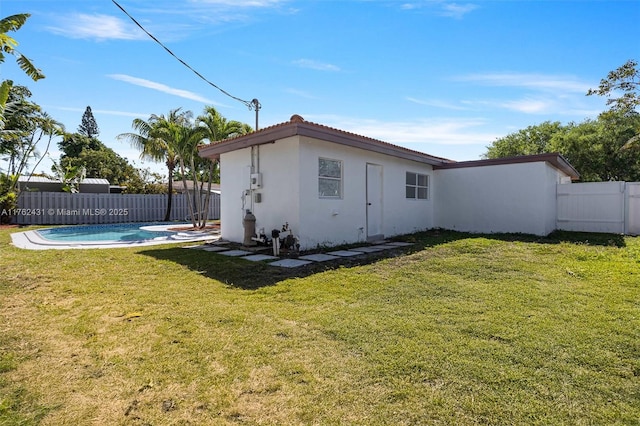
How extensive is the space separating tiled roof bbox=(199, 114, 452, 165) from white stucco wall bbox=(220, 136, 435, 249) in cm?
32

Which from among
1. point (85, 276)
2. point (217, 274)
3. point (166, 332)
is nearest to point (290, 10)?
point (217, 274)

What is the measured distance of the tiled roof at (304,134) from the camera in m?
7.67

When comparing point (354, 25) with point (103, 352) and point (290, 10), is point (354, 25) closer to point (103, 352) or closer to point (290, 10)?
point (290, 10)

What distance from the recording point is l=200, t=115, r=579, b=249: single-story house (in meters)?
8.27

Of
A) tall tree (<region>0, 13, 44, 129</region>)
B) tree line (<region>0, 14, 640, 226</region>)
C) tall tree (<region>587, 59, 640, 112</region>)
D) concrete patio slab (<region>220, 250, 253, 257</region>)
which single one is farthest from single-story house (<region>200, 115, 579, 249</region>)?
tall tree (<region>587, 59, 640, 112</region>)

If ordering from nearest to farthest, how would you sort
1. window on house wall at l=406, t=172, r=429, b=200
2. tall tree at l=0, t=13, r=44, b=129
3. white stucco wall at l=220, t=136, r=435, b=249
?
1. tall tree at l=0, t=13, r=44, b=129
2. white stucco wall at l=220, t=136, r=435, b=249
3. window on house wall at l=406, t=172, r=429, b=200

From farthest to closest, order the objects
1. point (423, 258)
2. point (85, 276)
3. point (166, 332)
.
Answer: point (423, 258), point (85, 276), point (166, 332)

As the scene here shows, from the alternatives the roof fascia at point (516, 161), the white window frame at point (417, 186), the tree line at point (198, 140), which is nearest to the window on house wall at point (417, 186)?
the white window frame at point (417, 186)

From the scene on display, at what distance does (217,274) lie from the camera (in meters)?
6.16

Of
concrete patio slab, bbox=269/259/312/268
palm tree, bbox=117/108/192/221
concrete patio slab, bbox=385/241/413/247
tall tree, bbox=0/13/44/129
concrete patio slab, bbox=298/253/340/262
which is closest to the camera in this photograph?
tall tree, bbox=0/13/44/129

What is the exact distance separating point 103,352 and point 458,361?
3092 mm

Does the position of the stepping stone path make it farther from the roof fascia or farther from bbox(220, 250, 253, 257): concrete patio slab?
the roof fascia

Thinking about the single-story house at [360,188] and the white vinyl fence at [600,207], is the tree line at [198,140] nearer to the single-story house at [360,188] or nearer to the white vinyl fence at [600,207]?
the single-story house at [360,188]

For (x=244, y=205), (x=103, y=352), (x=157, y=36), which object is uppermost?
(x=157, y=36)
